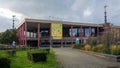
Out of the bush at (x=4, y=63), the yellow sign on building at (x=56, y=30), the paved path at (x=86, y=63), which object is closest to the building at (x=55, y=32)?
the yellow sign on building at (x=56, y=30)

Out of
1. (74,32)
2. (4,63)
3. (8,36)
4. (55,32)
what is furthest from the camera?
(74,32)

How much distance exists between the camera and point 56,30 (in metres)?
79.8

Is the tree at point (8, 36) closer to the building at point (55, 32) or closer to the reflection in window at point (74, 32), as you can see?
the building at point (55, 32)

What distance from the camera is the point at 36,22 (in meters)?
76.6

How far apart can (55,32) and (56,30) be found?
2.42 ft

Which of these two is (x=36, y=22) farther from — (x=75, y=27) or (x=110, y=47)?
(x=110, y=47)

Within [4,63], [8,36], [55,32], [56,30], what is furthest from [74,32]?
[4,63]

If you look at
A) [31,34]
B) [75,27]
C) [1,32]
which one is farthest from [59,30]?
[1,32]

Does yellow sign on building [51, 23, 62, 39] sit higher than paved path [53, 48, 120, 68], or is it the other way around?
yellow sign on building [51, 23, 62, 39]

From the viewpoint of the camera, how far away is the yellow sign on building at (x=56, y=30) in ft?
259

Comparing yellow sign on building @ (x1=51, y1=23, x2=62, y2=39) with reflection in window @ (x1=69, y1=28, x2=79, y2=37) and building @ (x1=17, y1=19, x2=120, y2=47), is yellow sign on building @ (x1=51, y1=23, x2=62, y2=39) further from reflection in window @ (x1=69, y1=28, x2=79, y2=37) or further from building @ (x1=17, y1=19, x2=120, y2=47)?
reflection in window @ (x1=69, y1=28, x2=79, y2=37)

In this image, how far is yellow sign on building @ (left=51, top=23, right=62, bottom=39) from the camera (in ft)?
259

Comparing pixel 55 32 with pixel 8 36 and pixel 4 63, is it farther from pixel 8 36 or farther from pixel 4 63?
pixel 4 63

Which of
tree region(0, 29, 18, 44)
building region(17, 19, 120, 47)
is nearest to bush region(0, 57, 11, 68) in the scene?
building region(17, 19, 120, 47)
